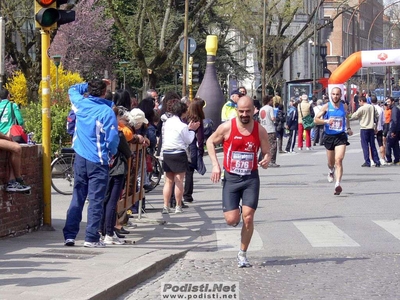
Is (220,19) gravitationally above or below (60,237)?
above

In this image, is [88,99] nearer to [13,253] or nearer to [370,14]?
[13,253]

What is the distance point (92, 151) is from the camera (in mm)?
10133

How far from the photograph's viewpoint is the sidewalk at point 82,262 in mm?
7578

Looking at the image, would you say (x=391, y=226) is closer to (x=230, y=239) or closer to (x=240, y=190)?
(x=230, y=239)

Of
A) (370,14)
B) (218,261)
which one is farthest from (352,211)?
(370,14)

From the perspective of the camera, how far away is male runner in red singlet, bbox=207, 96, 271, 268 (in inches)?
374

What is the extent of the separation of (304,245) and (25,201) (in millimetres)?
3390

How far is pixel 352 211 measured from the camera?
14406 millimetres

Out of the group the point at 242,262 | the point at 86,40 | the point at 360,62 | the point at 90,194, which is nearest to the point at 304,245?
the point at 242,262

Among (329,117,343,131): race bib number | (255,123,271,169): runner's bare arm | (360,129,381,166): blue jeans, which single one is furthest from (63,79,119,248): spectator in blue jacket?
(360,129,381,166): blue jeans

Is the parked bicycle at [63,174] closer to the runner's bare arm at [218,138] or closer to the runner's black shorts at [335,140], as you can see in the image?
the runner's black shorts at [335,140]

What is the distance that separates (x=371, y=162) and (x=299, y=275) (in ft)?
55.6

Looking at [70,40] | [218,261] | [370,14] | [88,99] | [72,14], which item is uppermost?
[370,14]

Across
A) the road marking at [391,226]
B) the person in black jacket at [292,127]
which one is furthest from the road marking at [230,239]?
the person in black jacket at [292,127]
